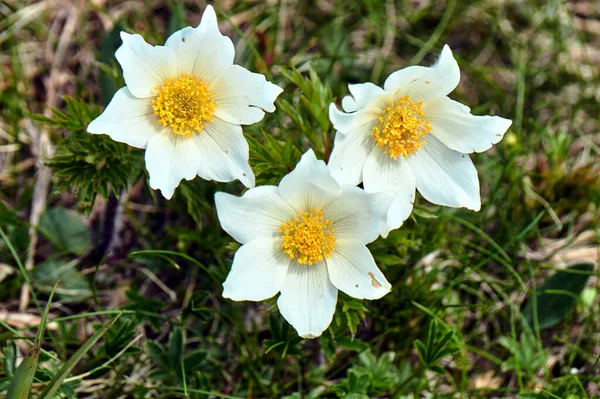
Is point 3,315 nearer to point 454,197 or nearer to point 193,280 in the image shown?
point 193,280

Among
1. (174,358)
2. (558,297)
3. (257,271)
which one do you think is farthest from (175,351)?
(558,297)

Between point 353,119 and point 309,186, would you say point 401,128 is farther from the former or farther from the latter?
point 309,186

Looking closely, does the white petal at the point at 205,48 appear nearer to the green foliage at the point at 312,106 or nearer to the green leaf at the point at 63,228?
the green foliage at the point at 312,106

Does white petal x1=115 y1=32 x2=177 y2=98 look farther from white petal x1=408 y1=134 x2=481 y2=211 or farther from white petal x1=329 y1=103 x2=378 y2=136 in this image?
white petal x1=408 y1=134 x2=481 y2=211

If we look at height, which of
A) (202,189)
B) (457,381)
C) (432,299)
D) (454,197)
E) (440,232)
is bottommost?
(457,381)

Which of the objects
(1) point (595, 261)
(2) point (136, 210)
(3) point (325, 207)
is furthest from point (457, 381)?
(2) point (136, 210)

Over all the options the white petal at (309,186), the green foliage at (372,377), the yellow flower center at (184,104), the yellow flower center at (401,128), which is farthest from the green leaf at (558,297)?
the yellow flower center at (184,104)
